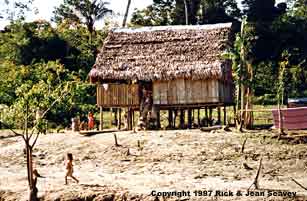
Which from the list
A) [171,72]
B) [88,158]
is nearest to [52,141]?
[88,158]

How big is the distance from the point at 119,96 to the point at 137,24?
14.3m

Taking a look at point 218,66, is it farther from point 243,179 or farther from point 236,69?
point 243,179

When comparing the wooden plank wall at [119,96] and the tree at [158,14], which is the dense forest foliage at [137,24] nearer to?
the tree at [158,14]

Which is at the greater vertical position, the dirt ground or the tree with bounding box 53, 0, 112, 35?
the tree with bounding box 53, 0, 112, 35

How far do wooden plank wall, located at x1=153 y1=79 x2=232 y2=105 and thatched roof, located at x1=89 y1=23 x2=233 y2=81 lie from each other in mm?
559

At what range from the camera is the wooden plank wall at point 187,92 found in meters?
27.4

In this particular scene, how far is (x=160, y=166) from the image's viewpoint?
68.1 ft

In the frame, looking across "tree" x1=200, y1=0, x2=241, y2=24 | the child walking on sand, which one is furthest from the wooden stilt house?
"tree" x1=200, y1=0, x2=241, y2=24

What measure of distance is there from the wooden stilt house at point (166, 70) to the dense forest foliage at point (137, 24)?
5614mm

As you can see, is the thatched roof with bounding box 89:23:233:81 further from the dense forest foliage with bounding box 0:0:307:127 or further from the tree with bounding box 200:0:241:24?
the tree with bounding box 200:0:241:24

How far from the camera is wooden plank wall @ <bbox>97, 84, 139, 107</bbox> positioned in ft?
92.9

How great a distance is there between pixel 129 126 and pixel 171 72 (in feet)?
9.94

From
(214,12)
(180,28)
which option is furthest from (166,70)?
(214,12)

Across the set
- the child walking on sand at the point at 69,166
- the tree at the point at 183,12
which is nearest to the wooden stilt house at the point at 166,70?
the child walking on sand at the point at 69,166
